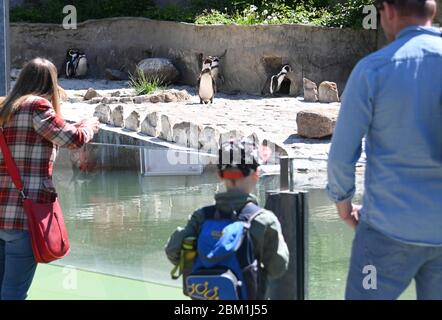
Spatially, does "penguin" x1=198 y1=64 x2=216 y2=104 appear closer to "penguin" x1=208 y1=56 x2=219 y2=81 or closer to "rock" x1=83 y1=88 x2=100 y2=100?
"penguin" x1=208 y1=56 x2=219 y2=81

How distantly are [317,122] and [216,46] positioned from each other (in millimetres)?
6994

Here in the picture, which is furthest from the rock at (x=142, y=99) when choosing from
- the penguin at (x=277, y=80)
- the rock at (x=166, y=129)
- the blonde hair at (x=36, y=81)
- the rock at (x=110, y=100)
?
the blonde hair at (x=36, y=81)

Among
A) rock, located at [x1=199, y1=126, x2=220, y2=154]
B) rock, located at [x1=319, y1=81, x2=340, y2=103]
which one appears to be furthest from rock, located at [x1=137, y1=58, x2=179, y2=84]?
rock, located at [x1=199, y1=126, x2=220, y2=154]

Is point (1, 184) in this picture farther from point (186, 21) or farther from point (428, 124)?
point (186, 21)

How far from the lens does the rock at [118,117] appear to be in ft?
37.3

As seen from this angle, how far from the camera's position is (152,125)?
1065cm

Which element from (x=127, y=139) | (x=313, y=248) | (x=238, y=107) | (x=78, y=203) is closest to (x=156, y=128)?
(x=127, y=139)

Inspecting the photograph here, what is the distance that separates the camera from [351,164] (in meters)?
2.50

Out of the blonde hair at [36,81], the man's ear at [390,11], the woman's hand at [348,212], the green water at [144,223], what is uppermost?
the man's ear at [390,11]

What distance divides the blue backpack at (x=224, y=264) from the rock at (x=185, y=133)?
7.08m

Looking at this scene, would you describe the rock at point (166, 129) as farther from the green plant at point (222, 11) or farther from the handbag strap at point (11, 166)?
the green plant at point (222, 11)

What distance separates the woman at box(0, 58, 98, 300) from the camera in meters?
3.31

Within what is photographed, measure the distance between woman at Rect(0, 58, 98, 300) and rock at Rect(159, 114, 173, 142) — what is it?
269 inches

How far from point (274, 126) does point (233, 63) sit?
543cm
